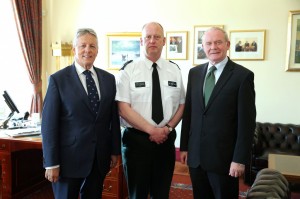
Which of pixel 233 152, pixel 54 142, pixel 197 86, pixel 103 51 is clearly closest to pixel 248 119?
pixel 233 152

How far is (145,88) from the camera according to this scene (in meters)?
2.01

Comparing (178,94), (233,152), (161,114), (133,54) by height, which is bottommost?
(233,152)

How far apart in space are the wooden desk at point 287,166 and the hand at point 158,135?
924 millimetres

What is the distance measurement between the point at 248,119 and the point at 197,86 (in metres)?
0.39

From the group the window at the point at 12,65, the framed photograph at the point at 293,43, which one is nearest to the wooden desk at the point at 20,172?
the window at the point at 12,65

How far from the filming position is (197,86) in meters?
1.91

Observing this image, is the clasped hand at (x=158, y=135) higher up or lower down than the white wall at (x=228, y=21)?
lower down

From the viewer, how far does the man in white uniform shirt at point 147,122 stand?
1.95 metres

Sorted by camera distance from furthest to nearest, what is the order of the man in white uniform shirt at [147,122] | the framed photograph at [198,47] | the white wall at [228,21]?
the framed photograph at [198,47] < the white wall at [228,21] < the man in white uniform shirt at [147,122]

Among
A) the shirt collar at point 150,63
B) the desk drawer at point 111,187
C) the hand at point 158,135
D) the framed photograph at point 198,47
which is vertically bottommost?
the desk drawer at point 111,187

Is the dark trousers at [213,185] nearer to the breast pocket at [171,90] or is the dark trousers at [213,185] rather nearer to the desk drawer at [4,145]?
the breast pocket at [171,90]

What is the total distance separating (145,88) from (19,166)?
1808mm

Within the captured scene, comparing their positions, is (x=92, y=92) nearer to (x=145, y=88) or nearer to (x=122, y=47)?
(x=145, y=88)

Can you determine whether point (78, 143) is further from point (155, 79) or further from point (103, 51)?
point (103, 51)
